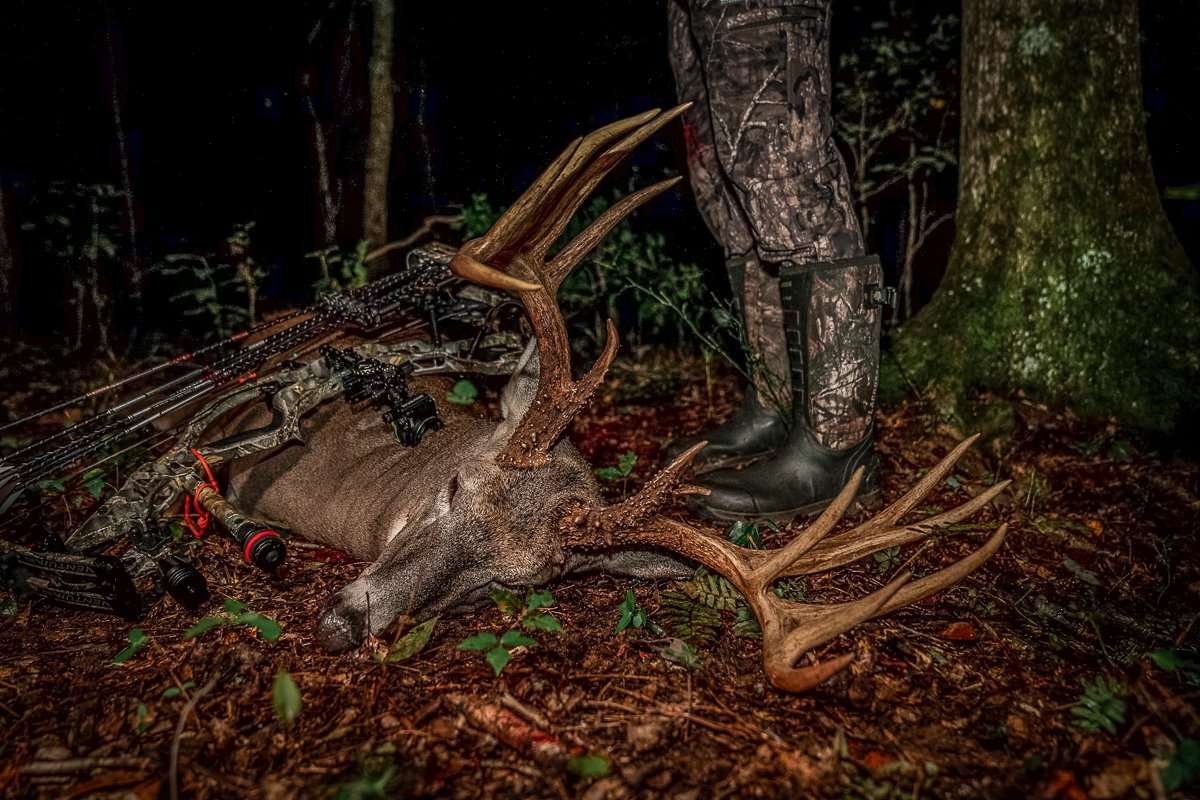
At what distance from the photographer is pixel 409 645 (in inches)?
88.9

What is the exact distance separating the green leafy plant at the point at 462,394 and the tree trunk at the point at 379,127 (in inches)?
162

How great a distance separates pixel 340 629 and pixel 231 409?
1850 millimetres

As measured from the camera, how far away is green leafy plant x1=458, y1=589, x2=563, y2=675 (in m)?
2.14

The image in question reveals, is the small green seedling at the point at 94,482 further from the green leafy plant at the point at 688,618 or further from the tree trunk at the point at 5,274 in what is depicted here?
the tree trunk at the point at 5,274

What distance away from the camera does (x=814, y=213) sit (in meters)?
3.20

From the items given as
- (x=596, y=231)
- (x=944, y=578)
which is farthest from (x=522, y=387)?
(x=944, y=578)

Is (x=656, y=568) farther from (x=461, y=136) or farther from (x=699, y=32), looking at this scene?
(x=461, y=136)

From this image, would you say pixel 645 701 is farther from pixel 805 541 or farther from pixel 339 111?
pixel 339 111

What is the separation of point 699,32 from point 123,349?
7.59 meters

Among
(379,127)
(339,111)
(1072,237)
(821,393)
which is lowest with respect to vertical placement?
(821,393)

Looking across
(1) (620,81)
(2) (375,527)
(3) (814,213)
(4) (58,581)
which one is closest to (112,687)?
(4) (58,581)

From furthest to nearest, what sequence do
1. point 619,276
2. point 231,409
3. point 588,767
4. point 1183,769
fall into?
1. point 619,276
2. point 231,409
3. point 588,767
4. point 1183,769

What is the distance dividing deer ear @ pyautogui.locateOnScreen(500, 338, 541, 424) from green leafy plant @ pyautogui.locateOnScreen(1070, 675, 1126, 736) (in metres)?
1.98

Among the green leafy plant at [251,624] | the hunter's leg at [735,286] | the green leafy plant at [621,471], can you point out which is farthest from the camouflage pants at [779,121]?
the green leafy plant at [251,624]
